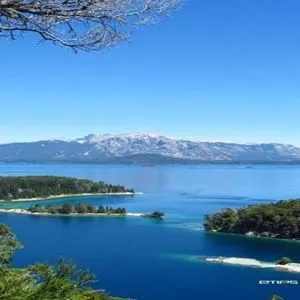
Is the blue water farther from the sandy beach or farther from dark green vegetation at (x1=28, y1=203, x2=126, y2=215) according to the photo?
dark green vegetation at (x1=28, y1=203, x2=126, y2=215)

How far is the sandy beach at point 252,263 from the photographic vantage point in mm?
27906

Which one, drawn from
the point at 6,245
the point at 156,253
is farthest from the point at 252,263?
the point at 6,245

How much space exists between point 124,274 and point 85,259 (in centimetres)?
439

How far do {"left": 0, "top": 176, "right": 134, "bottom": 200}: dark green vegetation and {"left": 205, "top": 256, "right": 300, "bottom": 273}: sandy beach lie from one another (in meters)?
47.2

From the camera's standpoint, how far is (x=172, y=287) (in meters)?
24.7

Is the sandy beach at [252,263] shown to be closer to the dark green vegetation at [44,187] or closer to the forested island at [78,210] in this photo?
the forested island at [78,210]

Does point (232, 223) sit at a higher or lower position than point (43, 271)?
lower

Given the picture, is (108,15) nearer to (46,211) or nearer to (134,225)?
(134,225)

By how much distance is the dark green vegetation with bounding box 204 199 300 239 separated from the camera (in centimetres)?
3978

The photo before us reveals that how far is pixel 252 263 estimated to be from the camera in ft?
96.7

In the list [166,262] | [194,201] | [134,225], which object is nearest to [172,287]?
[166,262]

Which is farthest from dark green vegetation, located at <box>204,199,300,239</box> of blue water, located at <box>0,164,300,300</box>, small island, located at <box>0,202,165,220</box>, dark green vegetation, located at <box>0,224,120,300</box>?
dark green vegetation, located at <box>0,224,120,300</box>

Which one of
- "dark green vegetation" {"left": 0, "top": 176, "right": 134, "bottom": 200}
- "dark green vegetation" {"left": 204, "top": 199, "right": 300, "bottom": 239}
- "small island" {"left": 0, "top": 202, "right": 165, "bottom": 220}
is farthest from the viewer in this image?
"dark green vegetation" {"left": 0, "top": 176, "right": 134, "bottom": 200}

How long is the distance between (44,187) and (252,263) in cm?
5175
